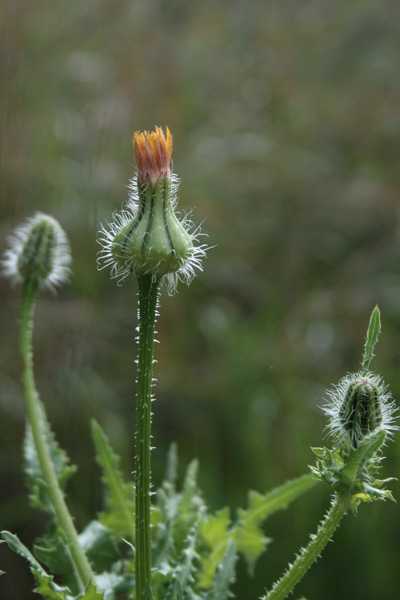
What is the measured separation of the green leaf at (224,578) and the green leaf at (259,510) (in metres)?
0.18

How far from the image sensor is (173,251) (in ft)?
3.56

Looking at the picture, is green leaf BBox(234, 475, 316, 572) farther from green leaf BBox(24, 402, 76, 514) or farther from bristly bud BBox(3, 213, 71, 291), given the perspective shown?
bristly bud BBox(3, 213, 71, 291)

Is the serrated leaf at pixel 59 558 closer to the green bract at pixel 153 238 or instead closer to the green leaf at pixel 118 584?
the green leaf at pixel 118 584

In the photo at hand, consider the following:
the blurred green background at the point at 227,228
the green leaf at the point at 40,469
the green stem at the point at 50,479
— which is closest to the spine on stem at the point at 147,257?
the green stem at the point at 50,479

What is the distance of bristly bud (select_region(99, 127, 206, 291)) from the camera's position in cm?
108

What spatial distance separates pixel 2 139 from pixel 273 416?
1938 millimetres

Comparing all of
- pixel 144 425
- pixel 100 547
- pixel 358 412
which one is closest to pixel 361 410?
pixel 358 412

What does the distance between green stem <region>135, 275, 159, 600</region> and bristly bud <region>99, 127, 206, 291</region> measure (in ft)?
0.11

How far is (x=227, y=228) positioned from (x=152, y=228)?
348cm

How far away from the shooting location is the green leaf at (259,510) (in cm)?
147

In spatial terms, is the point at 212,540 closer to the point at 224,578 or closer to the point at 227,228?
the point at 224,578

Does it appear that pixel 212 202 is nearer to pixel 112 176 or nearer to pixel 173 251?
pixel 112 176

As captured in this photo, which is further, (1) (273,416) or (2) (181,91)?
(2) (181,91)

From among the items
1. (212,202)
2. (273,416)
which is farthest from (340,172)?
(273,416)
